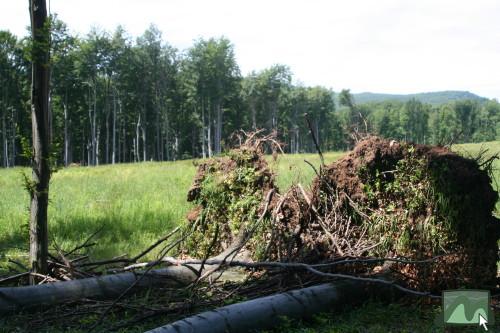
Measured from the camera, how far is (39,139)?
6.26 metres

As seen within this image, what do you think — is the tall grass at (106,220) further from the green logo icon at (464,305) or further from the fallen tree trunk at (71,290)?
the green logo icon at (464,305)

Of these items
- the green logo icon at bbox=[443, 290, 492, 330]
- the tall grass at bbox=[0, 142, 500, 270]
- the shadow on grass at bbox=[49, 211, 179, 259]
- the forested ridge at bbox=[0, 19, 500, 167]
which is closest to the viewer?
the green logo icon at bbox=[443, 290, 492, 330]

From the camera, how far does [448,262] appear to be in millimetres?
6320

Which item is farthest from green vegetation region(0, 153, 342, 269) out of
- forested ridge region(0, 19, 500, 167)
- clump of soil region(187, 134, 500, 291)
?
forested ridge region(0, 19, 500, 167)

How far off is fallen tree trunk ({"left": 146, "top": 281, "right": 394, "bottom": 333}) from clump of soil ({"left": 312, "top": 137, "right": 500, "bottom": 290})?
77cm

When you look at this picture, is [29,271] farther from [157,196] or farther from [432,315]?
[157,196]

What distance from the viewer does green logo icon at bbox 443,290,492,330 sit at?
11.8 ft

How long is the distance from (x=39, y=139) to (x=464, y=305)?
16.8 feet

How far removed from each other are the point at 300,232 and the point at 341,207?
2.42 feet

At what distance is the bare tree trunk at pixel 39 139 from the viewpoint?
6.14 metres

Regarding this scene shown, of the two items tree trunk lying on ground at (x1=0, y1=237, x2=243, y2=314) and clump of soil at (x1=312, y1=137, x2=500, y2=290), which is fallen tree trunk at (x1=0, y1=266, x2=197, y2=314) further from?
clump of soil at (x1=312, y1=137, x2=500, y2=290)

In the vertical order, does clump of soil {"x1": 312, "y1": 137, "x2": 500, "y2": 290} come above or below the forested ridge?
below

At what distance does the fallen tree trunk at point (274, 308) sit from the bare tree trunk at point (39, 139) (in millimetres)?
2857

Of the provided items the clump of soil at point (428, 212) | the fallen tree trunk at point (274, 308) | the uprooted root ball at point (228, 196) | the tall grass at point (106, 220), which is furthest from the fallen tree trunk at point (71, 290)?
the clump of soil at point (428, 212)
